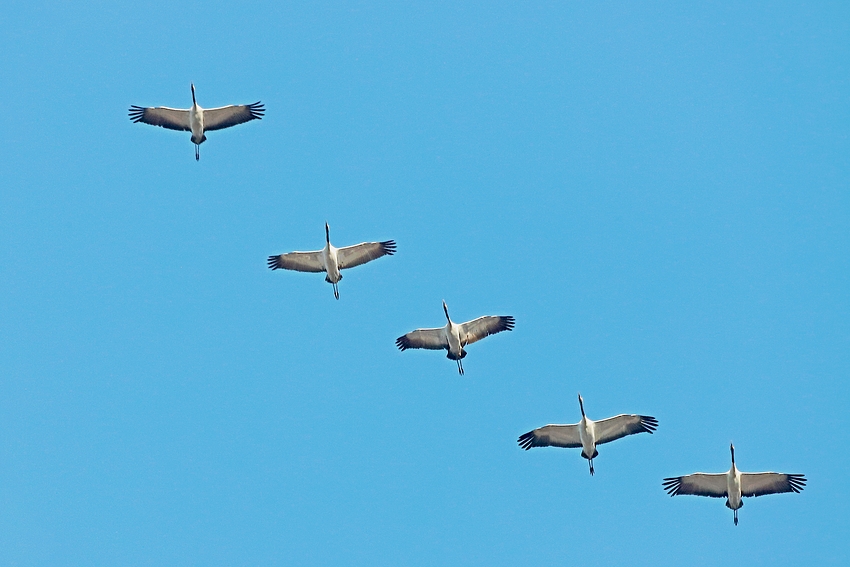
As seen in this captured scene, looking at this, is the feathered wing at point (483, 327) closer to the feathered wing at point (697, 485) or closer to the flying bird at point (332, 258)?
the flying bird at point (332, 258)

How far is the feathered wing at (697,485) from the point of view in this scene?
115 ft

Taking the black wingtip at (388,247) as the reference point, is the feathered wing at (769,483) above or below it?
below

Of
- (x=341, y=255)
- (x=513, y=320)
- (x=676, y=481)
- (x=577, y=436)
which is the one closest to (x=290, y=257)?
(x=341, y=255)

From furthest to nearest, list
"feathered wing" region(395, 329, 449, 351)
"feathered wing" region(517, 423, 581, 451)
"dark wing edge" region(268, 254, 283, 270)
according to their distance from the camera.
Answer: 1. "dark wing edge" region(268, 254, 283, 270)
2. "feathered wing" region(395, 329, 449, 351)
3. "feathered wing" region(517, 423, 581, 451)

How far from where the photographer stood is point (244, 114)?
37594mm

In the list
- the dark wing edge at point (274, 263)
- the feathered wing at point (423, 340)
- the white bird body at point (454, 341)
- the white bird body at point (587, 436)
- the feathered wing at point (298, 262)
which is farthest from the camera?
the dark wing edge at point (274, 263)

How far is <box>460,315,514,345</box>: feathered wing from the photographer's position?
3594 centimetres

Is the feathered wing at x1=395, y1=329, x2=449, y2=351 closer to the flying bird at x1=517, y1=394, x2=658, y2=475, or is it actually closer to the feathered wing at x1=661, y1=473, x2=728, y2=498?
the flying bird at x1=517, y1=394, x2=658, y2=475

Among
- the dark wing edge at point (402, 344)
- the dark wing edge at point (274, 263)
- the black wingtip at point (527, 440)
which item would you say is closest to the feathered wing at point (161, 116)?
the dark wing edge at point (274, 263)

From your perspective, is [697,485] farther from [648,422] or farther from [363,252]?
[363,252]

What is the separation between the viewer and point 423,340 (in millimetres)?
36875

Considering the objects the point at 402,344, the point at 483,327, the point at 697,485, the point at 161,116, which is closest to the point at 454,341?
the point at 483,327

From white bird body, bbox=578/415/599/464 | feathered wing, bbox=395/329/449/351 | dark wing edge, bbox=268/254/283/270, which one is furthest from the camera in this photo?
dark wing edge, bbox=268/254/283/270

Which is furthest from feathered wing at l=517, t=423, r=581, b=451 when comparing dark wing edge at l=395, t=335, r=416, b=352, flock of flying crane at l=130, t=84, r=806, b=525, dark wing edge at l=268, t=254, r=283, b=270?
dark wing edge at l=268, t=254, r=283, b=270
